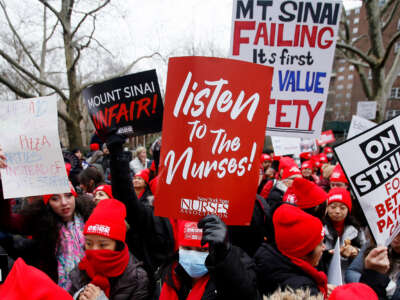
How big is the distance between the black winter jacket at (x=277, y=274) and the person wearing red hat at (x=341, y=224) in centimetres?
130

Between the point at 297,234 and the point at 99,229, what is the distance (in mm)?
1296

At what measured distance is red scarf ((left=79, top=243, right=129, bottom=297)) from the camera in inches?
74.6

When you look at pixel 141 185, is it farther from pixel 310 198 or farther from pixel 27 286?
pixel 27 286

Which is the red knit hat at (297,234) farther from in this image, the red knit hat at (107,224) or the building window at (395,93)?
the building window at (395,93)

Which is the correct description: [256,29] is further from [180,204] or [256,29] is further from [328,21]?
[180,204]

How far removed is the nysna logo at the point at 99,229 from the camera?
1956 millimetres

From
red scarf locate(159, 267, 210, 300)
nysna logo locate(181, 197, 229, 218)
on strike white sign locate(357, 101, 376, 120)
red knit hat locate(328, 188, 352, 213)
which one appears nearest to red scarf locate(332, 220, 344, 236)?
red knit hat locate(328, 188, 352, 213)

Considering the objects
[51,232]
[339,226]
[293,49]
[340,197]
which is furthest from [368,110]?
[51,232]

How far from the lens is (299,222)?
1.82 metres

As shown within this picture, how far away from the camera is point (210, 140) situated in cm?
138

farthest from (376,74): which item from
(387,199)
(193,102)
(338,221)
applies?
(193,102)

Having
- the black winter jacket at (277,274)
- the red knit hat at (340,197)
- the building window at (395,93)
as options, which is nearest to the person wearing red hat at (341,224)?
the red knit hat at (340,197)

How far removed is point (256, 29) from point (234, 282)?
192 centimetres

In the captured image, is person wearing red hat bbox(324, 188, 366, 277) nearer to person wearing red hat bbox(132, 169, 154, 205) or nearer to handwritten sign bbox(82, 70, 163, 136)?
handwritten sign bbox(82, 70, 163, 136)
